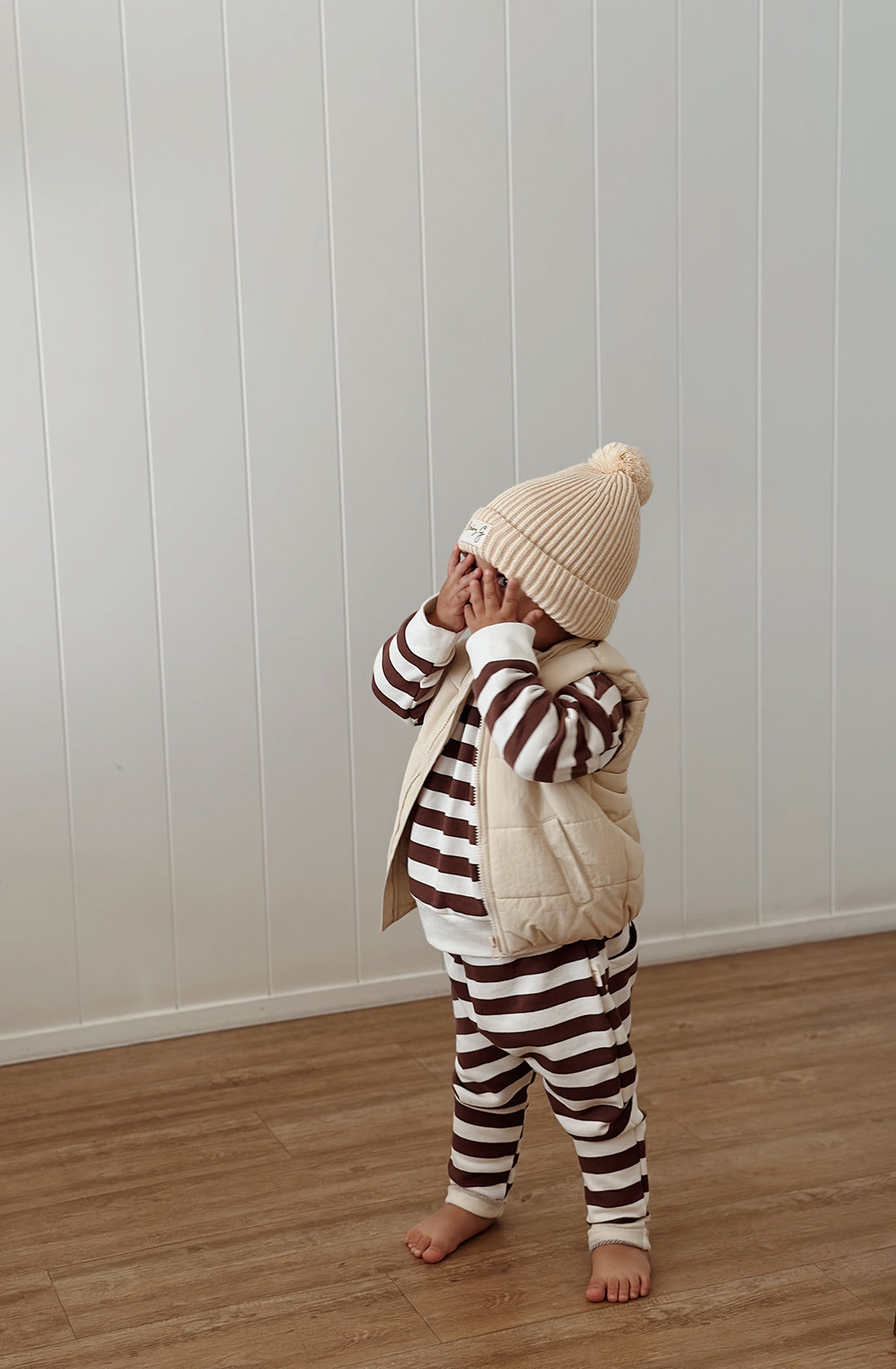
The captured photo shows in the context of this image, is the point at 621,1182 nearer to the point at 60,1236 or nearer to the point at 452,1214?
the point at 452,1214

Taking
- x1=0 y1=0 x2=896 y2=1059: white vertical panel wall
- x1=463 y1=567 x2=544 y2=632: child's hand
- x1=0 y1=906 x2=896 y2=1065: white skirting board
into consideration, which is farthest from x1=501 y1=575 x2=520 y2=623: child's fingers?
x1=0 y1=906 x2=896 y2=1065: white skirting board

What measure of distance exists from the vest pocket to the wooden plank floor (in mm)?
474

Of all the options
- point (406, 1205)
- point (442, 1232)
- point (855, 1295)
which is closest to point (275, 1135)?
point (406, 1205)

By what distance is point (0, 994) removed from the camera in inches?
89.5

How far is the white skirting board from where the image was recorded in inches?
90.7

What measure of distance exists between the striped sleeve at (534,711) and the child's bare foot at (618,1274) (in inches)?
22.4

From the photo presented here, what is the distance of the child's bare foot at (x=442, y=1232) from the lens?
1607mm

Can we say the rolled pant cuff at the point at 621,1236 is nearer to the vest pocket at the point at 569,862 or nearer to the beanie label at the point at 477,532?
the vest pocket at the point at 569,862

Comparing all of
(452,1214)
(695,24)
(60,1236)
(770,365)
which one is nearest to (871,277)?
(770,365)

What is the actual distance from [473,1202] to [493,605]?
740 mm

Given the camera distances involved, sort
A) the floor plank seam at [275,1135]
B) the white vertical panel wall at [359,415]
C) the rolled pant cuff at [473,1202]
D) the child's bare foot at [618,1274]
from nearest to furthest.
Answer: the child's bare foot at [618,1274] → the rolled pant cuff at [473,1202] → the floor plank seam at [275,1135] → the white vertical panel wall at [359,415]

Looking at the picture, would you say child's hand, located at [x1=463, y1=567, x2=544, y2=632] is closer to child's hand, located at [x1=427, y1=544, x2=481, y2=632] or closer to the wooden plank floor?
child's hand, located at [x1=427, y1=544, x2=481, y2=632]

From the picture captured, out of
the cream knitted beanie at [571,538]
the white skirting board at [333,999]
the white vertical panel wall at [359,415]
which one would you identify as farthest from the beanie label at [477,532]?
the white skirting board at [333,999]

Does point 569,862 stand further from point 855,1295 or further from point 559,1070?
point 855,1295
